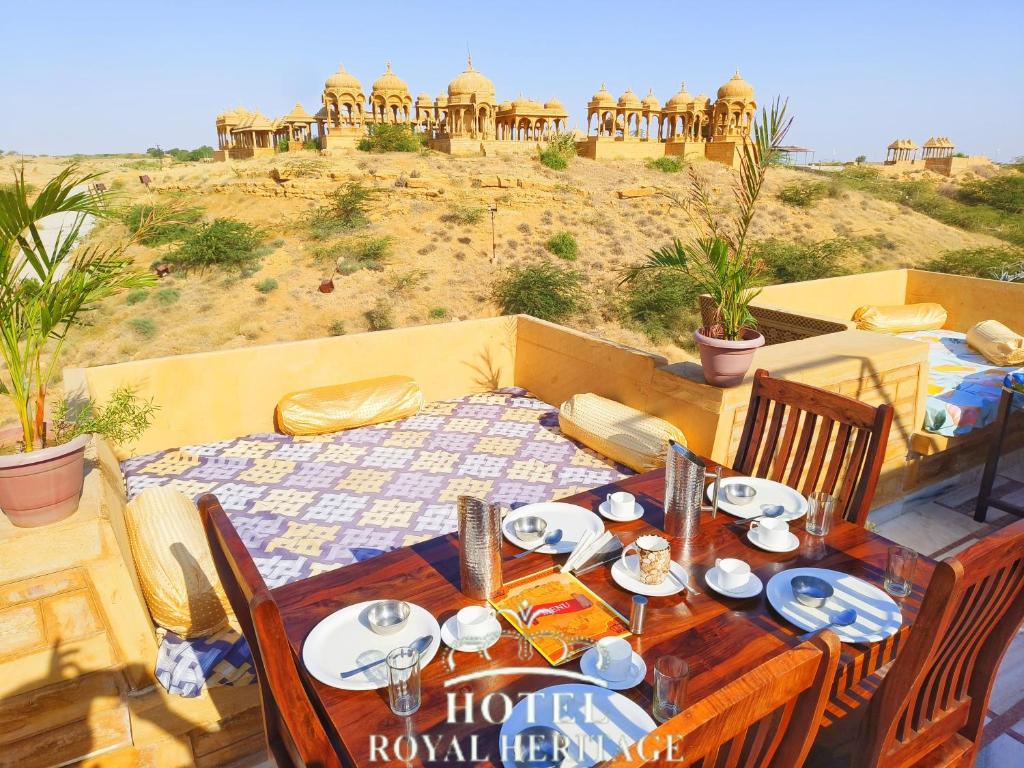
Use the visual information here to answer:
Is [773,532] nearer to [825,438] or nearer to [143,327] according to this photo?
[825,438]

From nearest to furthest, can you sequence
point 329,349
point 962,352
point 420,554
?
point 420,554, point 329,349, point 962,352

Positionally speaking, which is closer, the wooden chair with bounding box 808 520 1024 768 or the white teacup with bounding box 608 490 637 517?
the wooden chair with bounding box 808 520 1024 768

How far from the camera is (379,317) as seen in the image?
1173 cm

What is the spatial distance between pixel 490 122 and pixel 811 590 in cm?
2542

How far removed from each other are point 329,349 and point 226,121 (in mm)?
29156

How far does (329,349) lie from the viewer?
4.33 m

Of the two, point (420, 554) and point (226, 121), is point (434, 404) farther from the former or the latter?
point (226, 121)

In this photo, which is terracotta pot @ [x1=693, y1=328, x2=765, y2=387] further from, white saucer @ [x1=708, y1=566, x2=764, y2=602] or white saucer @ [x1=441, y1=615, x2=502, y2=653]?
white saucer @ [x1=441, y1=615, x2=502, y2=653]

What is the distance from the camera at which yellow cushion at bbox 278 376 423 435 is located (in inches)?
161

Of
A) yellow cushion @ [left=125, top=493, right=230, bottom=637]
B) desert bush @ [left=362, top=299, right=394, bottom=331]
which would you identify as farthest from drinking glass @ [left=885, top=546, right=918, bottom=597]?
desert bush @ [left=362, top=299, right=394, bottom=331]

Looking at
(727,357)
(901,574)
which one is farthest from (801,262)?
(901,574)

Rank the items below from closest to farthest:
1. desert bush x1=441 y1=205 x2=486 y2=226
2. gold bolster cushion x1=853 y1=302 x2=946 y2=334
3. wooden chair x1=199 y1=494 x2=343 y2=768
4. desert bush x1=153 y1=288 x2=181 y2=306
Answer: wooden chair x1=199 y1=494 x2=343 y2=768
gold bolster cushion x1=853 y1=302 x2=946 y2=334
desert bush x1=153 y1=288 x2=181 y2=306
desert bush x1=441 y1=205 x2=486 y2=226

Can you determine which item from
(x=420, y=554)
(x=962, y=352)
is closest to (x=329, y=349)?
(x=420, y=554)

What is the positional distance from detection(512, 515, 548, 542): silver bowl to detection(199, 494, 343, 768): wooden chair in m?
0.80
